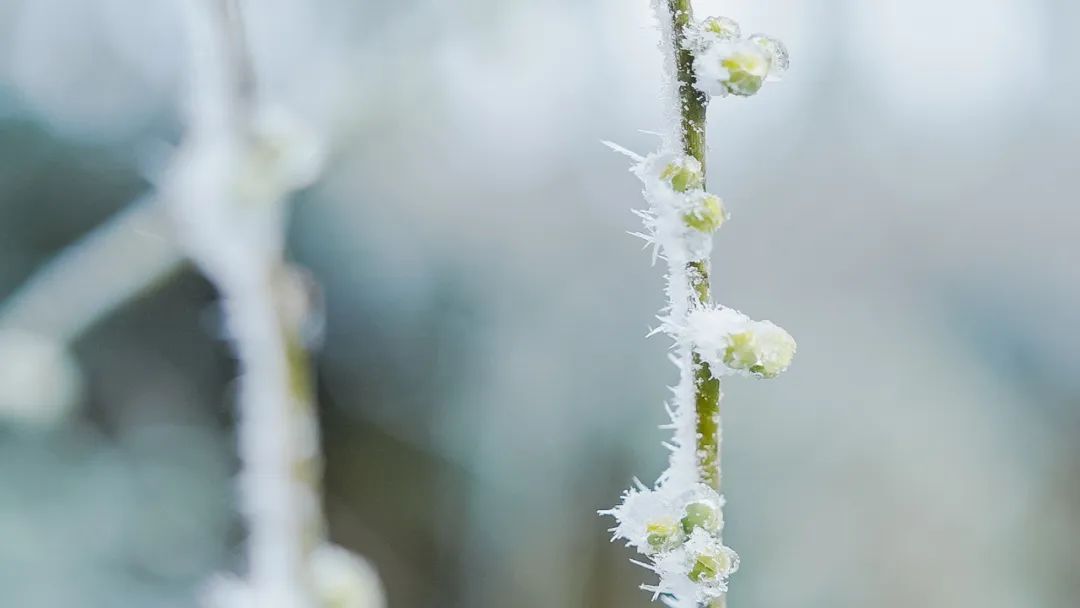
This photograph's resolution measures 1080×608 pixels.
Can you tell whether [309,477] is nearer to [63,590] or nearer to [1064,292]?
[63,590]

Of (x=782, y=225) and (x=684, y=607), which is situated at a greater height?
(x=782, y=225)

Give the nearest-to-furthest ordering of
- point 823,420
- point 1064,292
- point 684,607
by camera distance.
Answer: point 684,607 < point 823,420 < point 1064,292

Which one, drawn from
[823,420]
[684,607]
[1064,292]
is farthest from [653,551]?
[1064,292]

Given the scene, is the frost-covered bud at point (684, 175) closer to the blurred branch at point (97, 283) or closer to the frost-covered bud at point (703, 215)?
the frost-covered bud at point (703, 215)

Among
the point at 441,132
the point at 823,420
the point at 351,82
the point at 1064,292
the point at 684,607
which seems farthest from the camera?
the point at 1064,292

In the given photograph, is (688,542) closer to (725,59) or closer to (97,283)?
(725,59)

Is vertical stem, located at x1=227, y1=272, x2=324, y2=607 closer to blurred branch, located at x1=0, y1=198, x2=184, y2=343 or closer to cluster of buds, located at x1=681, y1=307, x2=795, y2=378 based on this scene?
cluster of buds, located at x1=681, y1=307, x2=795, y2=378

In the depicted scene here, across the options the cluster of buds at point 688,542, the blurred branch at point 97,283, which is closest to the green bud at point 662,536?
the cluster of buds at point 688,542
